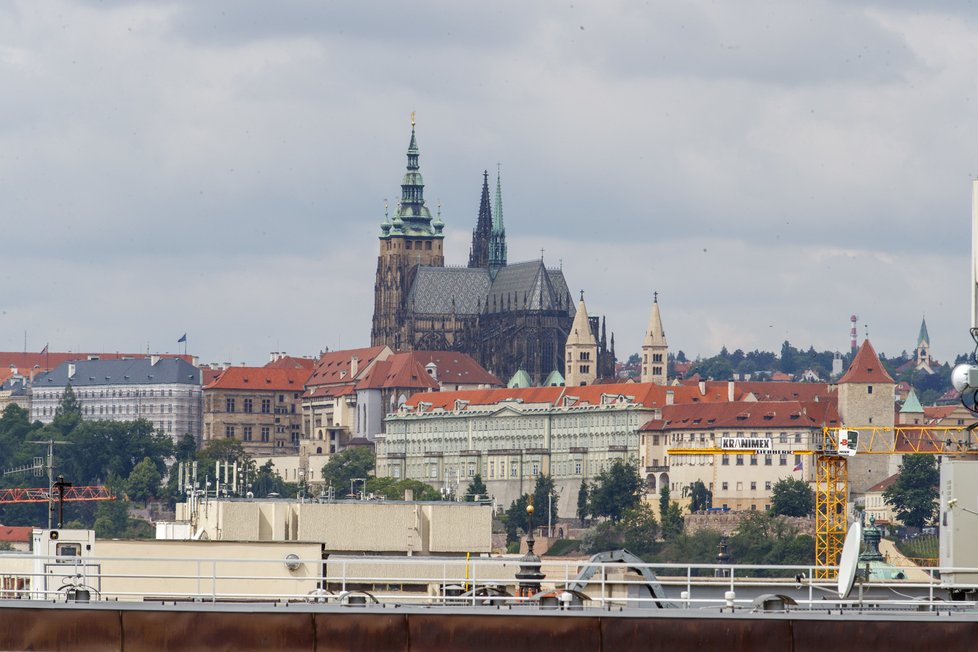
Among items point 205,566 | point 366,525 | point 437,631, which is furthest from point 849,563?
Result: point 366,525

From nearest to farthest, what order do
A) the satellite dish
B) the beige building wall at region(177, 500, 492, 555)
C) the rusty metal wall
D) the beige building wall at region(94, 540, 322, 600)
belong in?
1. the rusty metal wall
2. the satellite dish
3. the beige building wall at region(94, 540, 322, 600)
4. the beige building wall at region(177, 500, 492, 555)

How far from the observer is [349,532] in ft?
336

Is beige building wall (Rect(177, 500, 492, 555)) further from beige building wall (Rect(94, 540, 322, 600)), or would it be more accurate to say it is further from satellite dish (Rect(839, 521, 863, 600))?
satellite dish (Rect(839, 521, 863, 600))

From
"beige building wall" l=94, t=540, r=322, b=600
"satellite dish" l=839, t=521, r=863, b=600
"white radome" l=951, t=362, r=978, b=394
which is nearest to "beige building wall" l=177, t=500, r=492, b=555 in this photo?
"beige building wall" l=94, t=540, r=322, b=600

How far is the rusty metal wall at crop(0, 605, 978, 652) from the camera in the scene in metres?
32.8

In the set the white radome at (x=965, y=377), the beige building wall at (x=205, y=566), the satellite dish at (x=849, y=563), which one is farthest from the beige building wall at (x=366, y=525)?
the satellite dish at (x=849, y=563)

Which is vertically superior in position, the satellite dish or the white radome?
the white radome

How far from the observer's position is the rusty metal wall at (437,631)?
32.8 meters

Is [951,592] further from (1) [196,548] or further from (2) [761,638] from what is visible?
(1) [196,548]

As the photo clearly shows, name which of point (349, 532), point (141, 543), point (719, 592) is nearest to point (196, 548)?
point (141, 543)

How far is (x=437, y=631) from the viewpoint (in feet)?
108

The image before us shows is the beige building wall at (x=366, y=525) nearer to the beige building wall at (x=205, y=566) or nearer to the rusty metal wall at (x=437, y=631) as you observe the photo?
the beige building wall at (x=205, y=566)

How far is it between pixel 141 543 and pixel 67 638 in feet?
110

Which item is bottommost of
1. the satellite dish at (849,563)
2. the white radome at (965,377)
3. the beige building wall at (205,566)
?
the beige building wall at (205,566)
